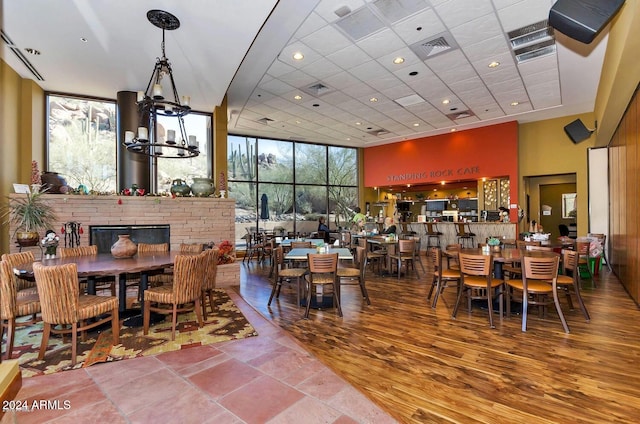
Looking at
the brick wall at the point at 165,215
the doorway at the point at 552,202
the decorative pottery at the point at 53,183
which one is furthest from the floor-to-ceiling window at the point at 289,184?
the doorway at the point at 552,202

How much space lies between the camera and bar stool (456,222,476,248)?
31.0ft

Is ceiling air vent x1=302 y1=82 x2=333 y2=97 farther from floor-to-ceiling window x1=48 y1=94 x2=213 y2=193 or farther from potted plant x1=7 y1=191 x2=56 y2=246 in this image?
potted plant x1=7 y1=191 x2=56 y2=246

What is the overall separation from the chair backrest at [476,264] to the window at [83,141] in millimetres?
6938

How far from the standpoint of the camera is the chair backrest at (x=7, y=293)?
9.33ft

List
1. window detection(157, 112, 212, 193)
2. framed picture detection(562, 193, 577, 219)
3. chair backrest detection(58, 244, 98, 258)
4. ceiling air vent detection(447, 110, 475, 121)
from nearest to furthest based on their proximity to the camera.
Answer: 1. chair backrest detection(58, 244, 98, 258)
2. window detection(157, 112, 212, 193)
3. ceiling air vent detection(447, 110, 475, 121)
4. framed picture detection(562, 193, 577, 219)

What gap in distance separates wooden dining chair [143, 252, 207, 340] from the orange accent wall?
9.06m

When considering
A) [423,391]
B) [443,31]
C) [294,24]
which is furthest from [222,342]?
[443,31]

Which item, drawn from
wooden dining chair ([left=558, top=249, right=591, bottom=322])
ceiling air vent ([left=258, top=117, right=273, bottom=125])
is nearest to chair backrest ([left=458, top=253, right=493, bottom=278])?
wooden dining chair ([left=558, top=249, right=591, bottom=322])

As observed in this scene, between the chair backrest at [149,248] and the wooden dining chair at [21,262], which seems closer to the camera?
the wooden dining chair at [21,262]

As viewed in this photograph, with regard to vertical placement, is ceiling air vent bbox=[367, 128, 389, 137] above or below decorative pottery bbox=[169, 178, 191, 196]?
above

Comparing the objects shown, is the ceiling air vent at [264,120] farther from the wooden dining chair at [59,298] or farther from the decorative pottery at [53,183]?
the wooden dining chair at [59,298]

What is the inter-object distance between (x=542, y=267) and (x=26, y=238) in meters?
7.10

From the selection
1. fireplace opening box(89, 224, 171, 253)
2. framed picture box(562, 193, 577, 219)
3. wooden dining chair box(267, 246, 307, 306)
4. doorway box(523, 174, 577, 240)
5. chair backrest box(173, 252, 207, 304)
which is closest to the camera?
chair backrest box(173, 252, 207, 304)

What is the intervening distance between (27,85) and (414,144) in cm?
1049
